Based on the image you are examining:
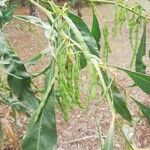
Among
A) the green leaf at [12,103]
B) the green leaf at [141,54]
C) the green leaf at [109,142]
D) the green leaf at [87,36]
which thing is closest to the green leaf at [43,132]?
the green leaf at [109,142]

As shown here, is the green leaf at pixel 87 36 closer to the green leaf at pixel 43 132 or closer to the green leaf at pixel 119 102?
the green leaf at pixel 119 102

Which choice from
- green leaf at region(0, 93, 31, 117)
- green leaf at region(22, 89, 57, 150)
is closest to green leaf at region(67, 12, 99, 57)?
green leaf at region(22, 89, 57, 150)

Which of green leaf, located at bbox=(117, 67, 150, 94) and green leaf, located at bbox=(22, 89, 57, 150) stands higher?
green leaf, located at bbox=(117, 67, 150, 94)

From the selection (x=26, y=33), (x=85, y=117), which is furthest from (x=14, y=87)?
(x=26, y=33)

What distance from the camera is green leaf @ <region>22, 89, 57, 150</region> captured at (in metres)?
0.59

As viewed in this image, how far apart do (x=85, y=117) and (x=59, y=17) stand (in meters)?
3.45

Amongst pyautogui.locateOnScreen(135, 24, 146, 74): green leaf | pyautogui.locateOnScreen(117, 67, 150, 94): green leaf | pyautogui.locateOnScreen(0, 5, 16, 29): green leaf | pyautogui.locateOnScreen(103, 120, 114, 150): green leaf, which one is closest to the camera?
pyautogui.locateOnScreen(103, 120, 114, 150): green leaf

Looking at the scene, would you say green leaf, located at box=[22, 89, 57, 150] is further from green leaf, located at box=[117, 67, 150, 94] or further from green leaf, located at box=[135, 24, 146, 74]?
green leaf, located at box=[135, 24, 146, 74]

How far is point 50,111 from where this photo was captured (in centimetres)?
63

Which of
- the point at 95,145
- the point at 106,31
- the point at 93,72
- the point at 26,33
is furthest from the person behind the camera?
the point at 26,33

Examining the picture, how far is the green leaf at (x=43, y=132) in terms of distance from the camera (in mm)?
593

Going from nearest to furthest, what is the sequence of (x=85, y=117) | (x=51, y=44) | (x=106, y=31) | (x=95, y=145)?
(x=51, y=44) < (x=106, y=31) < (x=95, y=145) < (x=85, y=117)

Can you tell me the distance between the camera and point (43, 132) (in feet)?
2.02

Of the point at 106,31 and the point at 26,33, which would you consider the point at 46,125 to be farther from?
the point at 26,33
